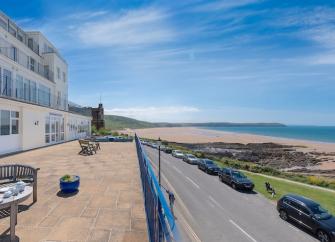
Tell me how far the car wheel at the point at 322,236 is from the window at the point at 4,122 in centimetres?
2067

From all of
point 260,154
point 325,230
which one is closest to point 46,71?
point 325,230

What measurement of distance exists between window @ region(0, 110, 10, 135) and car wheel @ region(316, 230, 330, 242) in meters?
20.7

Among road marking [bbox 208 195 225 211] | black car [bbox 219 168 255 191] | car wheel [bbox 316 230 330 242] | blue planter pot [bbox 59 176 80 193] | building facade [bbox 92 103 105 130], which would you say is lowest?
car wheel [bbox 316 230 330 242]

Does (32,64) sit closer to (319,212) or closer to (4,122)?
(4,122)

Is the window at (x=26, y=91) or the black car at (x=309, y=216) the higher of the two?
the window at (x=26, y=91)

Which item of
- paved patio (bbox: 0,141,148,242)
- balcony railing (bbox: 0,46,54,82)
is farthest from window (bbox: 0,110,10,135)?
paved patio (bbox: 0,141,148,242)

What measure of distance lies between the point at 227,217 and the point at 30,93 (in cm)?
1955

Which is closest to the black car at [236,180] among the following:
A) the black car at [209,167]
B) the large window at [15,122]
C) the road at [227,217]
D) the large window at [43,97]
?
the road at [227,217]

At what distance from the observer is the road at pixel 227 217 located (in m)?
13.1

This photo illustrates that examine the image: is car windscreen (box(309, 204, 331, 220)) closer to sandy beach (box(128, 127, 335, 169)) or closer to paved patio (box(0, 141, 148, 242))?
paved patio (box(0, 141, 148, 242))

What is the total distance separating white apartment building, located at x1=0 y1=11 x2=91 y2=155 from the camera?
757 inches

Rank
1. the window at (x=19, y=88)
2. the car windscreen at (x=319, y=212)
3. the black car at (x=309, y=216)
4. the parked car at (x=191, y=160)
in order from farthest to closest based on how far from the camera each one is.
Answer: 1. the parked car at (x=191, y=160)
2. the window at (x=19, y=88)
3. the car windscreen at (x=319, y=212)
4. the black car at (x=309, y=216)

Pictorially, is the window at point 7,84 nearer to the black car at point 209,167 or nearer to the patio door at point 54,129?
the patio door at point 54,129

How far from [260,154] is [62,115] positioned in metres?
47.8
